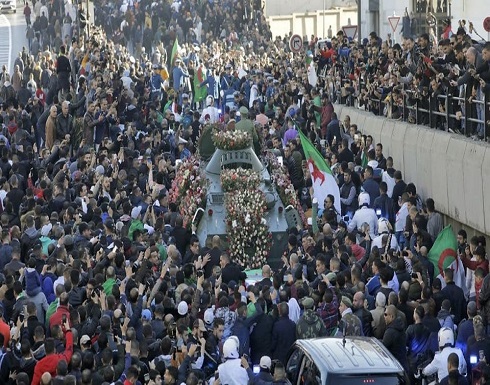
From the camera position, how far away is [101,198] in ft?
92.4

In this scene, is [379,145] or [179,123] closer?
[379,145]

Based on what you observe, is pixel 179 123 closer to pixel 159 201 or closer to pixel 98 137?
pixel 98 137

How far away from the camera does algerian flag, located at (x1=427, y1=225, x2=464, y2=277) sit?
23562 millimetres

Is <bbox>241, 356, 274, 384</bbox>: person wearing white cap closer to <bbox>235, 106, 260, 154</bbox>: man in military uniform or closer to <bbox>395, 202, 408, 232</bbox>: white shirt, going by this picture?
<bbox>395, 202, 408, 232</bbox>: white shirt

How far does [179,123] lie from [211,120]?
72 centimetres

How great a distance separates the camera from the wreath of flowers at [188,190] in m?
28.7

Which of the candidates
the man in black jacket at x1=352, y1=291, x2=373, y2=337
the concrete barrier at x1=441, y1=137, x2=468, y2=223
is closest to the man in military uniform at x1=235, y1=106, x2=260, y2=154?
the concrete barrier at x1=441, y1=137, x2=468, y2=223

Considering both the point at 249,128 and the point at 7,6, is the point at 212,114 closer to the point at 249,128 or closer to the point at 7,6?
the point at 249,128

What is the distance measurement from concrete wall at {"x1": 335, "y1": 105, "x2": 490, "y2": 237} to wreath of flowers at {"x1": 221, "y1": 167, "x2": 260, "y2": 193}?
3.12 metres

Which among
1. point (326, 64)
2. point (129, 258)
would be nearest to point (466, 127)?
point (129, 258)

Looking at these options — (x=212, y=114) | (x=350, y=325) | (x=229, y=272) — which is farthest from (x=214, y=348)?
(x=212, y=114)

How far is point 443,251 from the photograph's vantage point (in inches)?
931

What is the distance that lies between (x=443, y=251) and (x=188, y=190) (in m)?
6.80

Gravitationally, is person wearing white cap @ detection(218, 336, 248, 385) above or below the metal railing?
below
